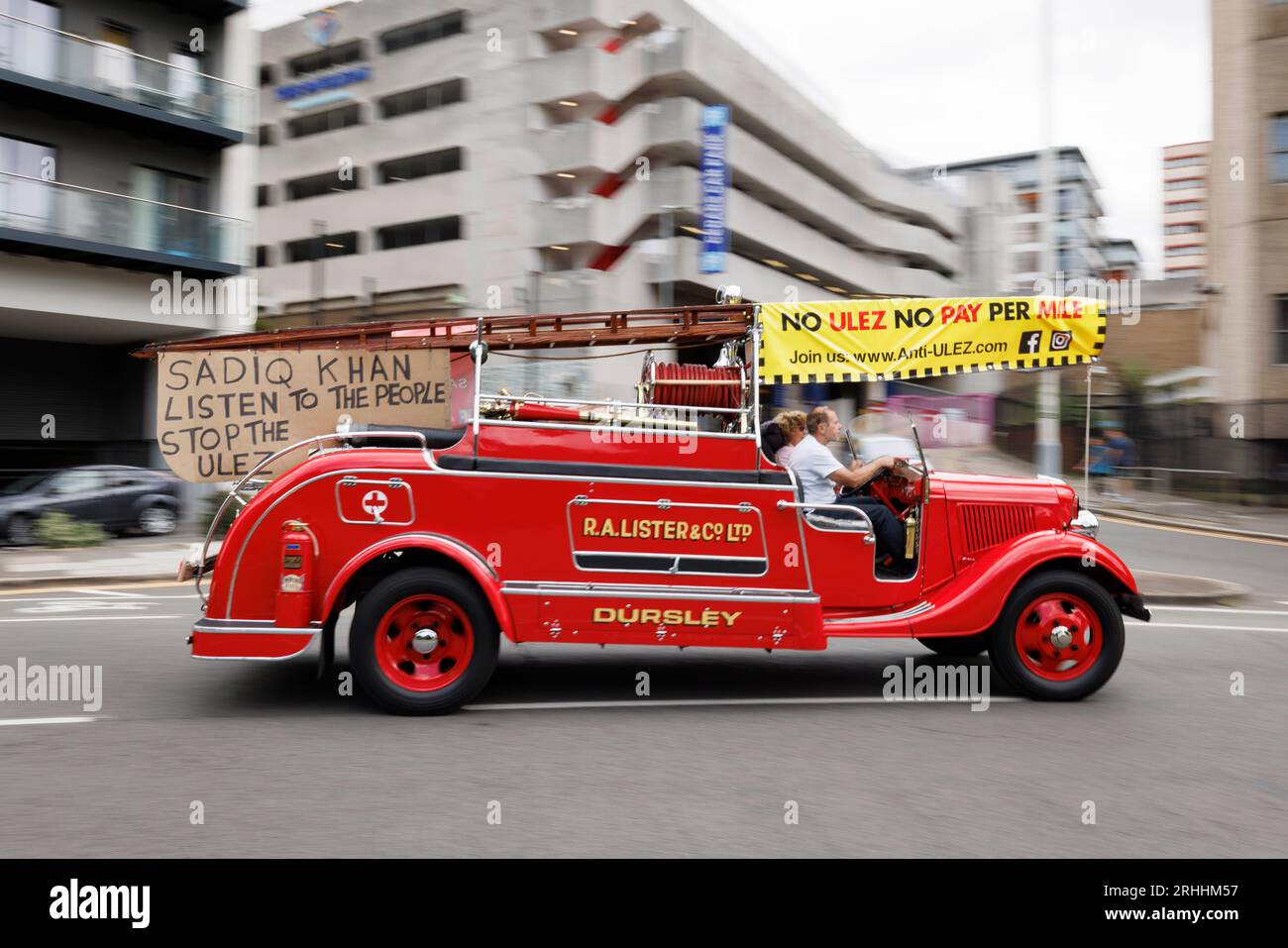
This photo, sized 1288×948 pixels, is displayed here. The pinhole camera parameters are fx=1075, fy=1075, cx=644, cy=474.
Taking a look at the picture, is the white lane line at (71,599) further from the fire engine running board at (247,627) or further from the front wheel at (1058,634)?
the front wheel at (1058,634)

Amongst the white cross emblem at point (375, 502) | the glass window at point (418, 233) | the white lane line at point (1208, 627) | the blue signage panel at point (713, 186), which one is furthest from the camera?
the glass window at point (418, 233)

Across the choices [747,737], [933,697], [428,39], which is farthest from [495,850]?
[428,39]

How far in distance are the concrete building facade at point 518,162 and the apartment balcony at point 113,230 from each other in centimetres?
1092

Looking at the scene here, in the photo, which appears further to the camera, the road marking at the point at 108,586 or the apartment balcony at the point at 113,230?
the apartment balcony at the point at 113,230

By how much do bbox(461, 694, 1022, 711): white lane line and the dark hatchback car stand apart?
551 inches

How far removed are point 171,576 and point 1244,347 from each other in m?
24.8

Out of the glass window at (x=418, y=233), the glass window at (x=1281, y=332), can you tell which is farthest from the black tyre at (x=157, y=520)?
the glass window at (x=1281, y=332)

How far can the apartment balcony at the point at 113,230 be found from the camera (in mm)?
20484

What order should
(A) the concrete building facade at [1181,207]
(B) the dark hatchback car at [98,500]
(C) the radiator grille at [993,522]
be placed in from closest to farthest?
(C) the radiator grille at [993,522] → (B) the dark hatchback car at [98,500] → (A) the concrete building facade at [1181,207]

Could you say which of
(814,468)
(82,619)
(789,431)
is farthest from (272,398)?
(82,619)

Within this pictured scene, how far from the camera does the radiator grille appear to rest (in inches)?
271

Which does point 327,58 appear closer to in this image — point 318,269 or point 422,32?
point 422,32
